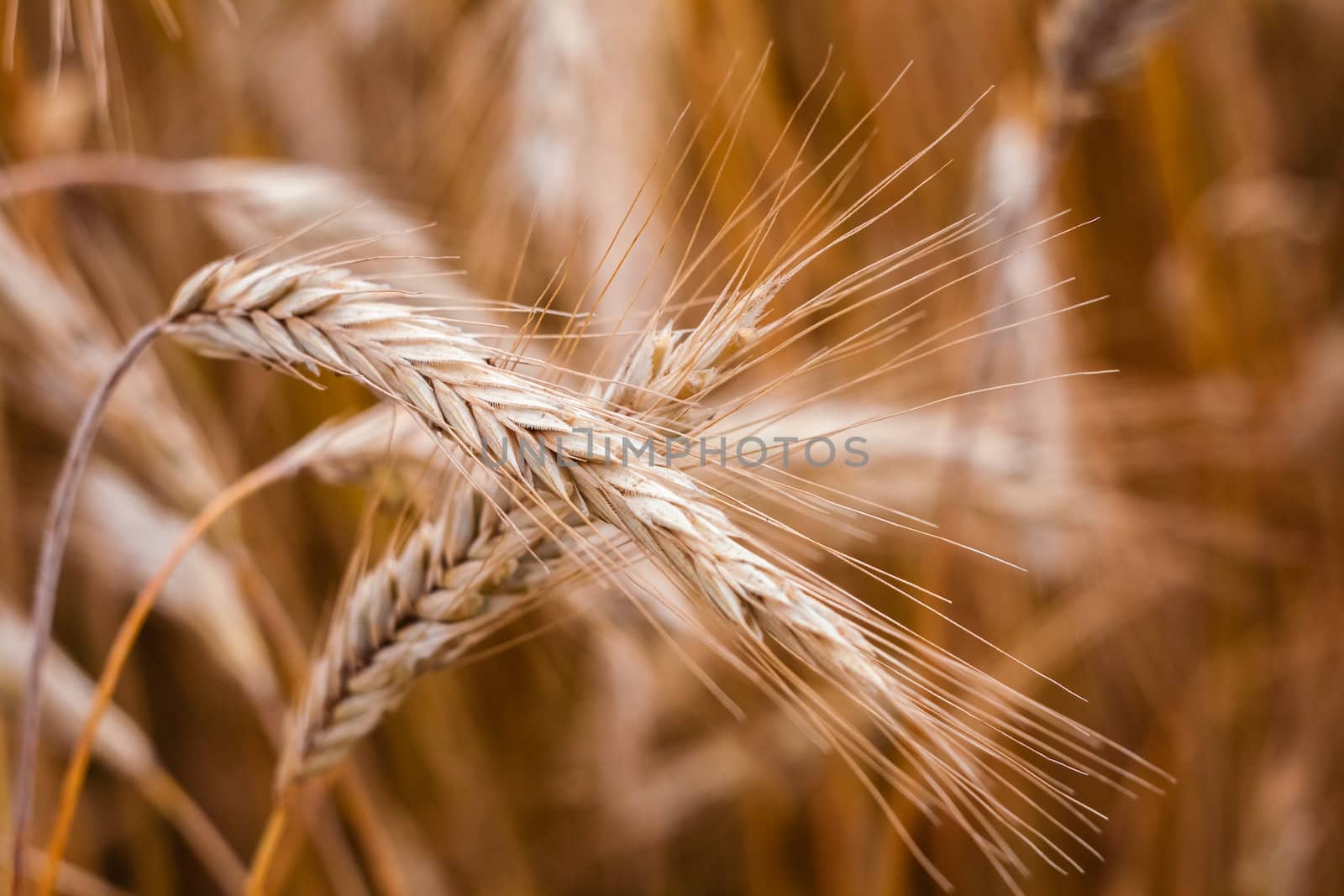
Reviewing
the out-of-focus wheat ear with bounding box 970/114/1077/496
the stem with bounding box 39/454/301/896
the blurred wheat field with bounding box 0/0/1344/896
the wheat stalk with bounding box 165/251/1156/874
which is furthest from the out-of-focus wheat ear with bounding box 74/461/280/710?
the out-of-focus wheat ear with bounding box 970/114/1077/496

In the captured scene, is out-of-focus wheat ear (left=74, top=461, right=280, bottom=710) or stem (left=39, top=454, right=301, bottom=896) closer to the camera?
stem (left=39, top=454, right=301, bottom=896)

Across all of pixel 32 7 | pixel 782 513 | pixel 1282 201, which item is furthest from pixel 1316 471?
pixel 32 7

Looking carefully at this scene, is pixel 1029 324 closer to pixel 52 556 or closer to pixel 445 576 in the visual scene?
pixel 445 576

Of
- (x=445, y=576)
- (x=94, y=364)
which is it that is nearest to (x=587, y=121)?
(x=94, y=364)

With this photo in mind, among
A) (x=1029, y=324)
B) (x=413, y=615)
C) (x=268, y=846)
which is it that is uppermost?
(x=1029, y=324)

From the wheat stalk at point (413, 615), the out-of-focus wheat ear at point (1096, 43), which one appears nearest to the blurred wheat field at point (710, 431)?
the out-of-focus wheat ear at point (1096, 43)

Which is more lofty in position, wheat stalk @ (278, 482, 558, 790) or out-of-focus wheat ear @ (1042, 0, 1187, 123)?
out-of-focus wheat ear @ (1042, 0, 1187, 123)

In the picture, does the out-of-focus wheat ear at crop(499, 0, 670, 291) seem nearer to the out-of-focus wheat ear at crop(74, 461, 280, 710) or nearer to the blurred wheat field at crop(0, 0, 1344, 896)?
the blurred wheat field at crop(0, 0, 1344, 896)

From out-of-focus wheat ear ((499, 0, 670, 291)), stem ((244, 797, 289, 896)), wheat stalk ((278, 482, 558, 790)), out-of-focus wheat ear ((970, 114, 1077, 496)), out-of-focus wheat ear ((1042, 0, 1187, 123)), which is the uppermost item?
out-of-focus wheat ear ((499, 0, 670, 291))
